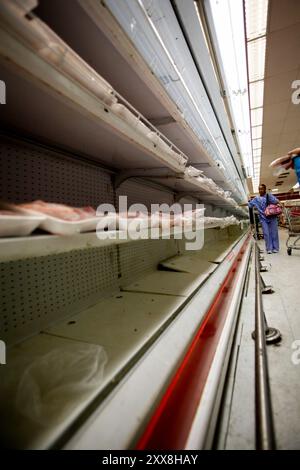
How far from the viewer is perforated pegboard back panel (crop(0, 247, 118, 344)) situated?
38.9 inches

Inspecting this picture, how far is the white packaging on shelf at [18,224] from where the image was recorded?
46 centimetres

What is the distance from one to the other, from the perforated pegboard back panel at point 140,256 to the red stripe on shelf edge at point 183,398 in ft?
2.71

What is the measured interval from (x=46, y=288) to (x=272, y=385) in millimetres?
1128

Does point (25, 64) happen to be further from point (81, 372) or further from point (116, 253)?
point (116, 253)

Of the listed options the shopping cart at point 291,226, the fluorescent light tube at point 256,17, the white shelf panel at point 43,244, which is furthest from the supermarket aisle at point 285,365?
the fluorescent light tube at point 256,17

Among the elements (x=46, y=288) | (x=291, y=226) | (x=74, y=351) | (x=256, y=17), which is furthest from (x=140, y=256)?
(x=291, y=226)

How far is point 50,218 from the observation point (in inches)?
21.6

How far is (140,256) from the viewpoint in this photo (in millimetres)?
2104

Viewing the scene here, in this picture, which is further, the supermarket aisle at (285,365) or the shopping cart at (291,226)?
the shopping cart at (291,226)

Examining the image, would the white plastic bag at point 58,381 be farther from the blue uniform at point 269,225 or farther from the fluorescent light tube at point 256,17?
the blue uniform at point 269,225

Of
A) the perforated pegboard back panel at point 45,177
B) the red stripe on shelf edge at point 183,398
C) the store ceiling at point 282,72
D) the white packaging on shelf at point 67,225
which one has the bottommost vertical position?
the red stripe on shelf edge at point 183,398

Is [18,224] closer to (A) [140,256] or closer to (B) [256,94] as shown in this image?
(A) [140,256]

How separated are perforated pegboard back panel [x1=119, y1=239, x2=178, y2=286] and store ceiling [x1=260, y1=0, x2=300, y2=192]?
272 centimetres

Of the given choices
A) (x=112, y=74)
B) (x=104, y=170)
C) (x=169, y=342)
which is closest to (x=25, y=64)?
(x=112, y=74)
